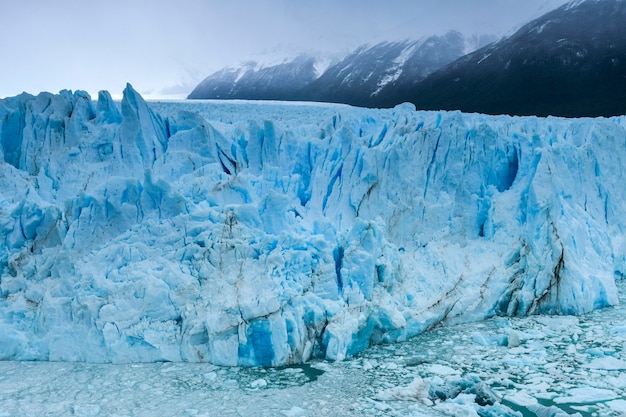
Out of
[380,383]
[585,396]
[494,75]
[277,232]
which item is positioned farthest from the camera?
[494,75]

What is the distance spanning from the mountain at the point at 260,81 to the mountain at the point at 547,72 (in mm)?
7639

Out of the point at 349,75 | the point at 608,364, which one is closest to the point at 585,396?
the point at 608,364

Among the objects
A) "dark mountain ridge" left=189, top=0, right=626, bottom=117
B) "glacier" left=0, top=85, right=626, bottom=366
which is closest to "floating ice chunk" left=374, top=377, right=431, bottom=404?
"glacier" left=0, top=85, right=626, bottom=366

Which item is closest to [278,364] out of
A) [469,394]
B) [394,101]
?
[469,394]

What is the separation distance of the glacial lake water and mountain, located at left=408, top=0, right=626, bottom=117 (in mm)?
21061

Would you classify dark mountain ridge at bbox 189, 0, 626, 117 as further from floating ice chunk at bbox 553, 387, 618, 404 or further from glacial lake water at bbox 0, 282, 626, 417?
floating ice chunk at bbox 553, 387, 618, 404

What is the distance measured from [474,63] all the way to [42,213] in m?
26.8

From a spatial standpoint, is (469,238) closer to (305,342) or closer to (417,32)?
(305,342)

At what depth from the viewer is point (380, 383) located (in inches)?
192

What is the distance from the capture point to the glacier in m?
5.48

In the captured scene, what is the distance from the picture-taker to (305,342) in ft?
17.8

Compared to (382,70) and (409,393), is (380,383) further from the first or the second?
(382,70)

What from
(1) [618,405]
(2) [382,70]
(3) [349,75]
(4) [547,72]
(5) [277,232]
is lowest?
(1) [618,405]

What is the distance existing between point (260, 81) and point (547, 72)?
52.6 feet
